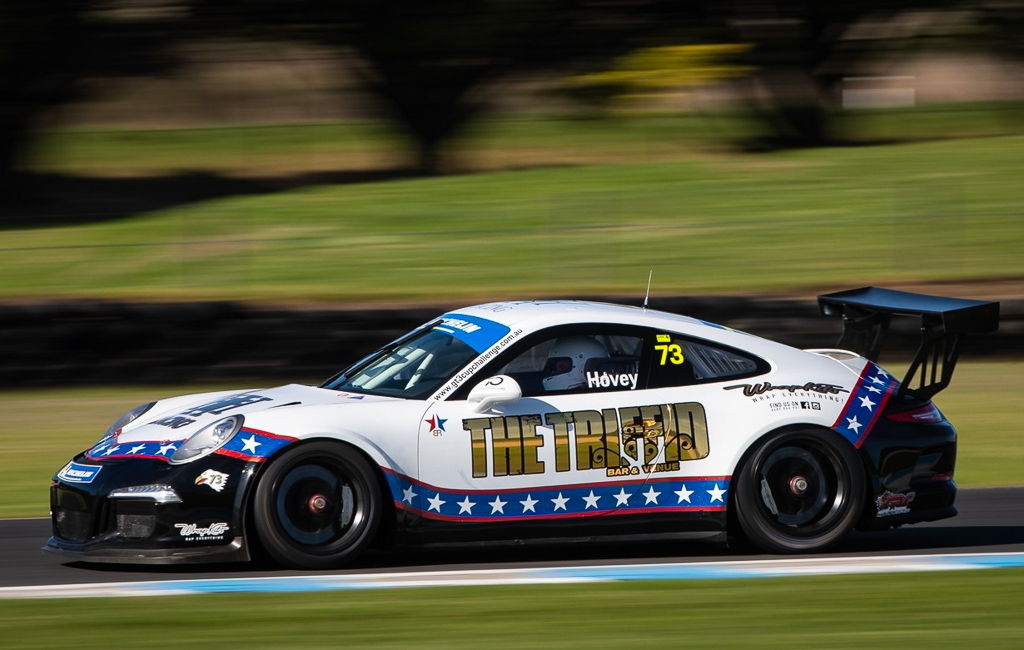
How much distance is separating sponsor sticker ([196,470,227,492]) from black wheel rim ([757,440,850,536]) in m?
2.52

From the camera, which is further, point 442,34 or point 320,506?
point 442,34

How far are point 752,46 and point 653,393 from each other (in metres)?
20.4

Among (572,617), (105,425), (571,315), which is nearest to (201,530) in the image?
(572,617)

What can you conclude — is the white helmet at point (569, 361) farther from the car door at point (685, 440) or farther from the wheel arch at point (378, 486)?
the wheel arch at point (378, 486)

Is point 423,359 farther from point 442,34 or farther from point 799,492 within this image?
point 442,34

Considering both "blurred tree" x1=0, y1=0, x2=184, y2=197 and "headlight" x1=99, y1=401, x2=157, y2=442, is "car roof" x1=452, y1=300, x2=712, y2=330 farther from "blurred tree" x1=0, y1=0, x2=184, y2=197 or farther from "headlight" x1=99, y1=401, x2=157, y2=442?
"blurred tree" x1=0, y1=0, x2=184, y2=197

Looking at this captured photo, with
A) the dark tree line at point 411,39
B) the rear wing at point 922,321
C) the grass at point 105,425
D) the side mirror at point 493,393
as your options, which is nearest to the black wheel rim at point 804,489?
the rear wing at point 922,321

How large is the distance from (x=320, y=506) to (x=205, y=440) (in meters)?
0.60

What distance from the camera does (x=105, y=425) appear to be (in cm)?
1223

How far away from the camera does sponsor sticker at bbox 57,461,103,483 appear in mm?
6578

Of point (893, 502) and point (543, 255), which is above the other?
point (543, 255)

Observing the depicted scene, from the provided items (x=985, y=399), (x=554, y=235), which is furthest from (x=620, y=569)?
(x=554, y=235)

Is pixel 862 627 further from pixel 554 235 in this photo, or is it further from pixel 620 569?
pixel 554 235

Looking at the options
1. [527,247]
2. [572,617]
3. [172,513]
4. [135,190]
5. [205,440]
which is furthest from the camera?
[135,190]
